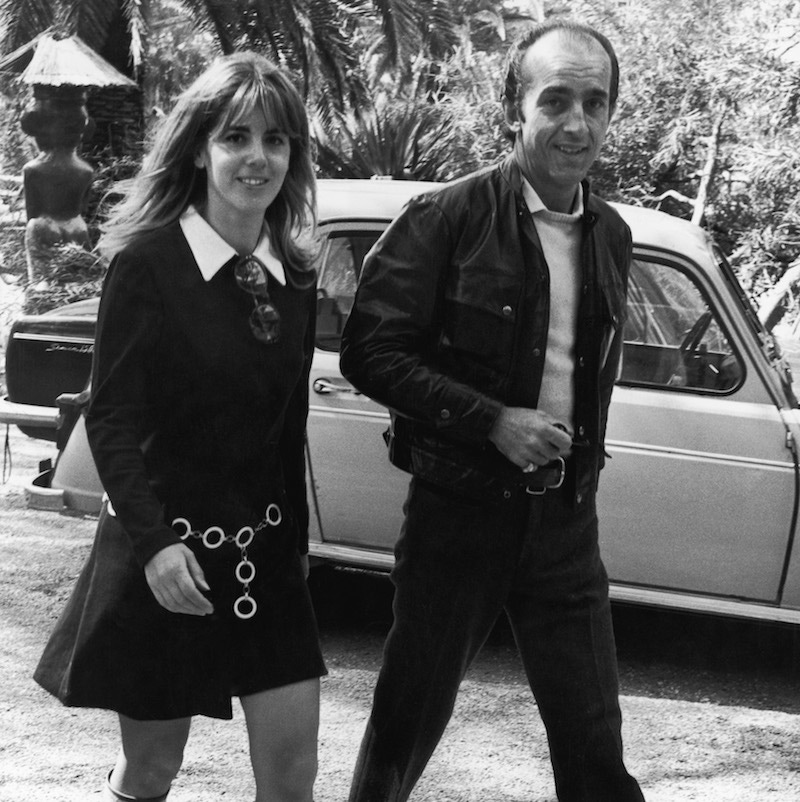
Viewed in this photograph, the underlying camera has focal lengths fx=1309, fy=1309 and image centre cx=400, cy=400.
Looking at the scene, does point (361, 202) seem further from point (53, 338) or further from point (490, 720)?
point (53, 338)

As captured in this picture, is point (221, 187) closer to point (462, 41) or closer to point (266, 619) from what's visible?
point (266, 619)

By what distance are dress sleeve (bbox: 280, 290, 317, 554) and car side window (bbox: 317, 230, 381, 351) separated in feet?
6.94

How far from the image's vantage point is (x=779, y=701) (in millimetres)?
4711

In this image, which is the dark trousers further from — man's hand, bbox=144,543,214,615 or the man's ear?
the man's ear

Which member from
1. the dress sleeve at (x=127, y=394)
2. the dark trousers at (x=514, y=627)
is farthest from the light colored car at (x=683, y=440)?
the dress sleeve at (x=127, y=394)

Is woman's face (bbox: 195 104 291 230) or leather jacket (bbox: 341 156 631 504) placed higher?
woman's face (bbox: 195 104 291 230)

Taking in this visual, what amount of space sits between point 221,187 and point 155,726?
1026mm

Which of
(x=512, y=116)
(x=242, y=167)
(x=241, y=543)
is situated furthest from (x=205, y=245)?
(x=512, y=116)

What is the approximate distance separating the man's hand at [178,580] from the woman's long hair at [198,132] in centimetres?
57

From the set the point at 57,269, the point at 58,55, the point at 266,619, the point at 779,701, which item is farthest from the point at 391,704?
the point at 57,269

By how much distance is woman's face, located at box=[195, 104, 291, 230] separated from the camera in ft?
8.07

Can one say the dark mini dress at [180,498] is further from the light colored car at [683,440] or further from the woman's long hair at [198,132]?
the light colored car at [683,440]

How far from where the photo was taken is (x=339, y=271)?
4758mm

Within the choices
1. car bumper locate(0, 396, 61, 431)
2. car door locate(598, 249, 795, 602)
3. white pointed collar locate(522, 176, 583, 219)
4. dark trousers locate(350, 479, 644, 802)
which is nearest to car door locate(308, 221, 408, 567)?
car door locate(598, 249, 795, 602)
